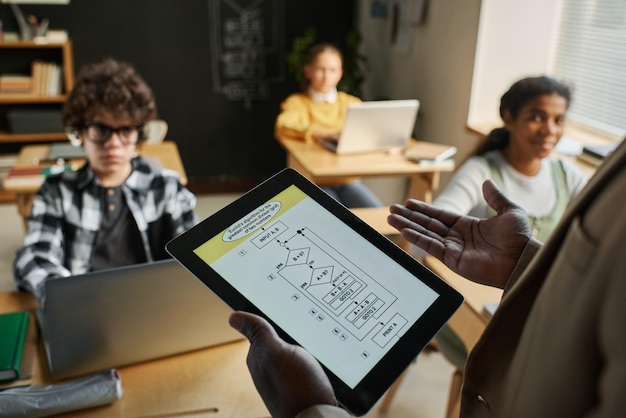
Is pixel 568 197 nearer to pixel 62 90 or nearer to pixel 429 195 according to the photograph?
pixel 429 195

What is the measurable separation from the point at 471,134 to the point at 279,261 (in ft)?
8.64

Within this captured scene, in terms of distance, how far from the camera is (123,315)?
114cm

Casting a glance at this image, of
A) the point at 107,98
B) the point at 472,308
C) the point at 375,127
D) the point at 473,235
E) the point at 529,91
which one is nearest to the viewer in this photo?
the point at 473,235

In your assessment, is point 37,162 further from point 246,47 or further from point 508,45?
point 508,45

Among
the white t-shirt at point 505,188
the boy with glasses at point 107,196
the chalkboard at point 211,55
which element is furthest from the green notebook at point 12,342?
the chalkboard at point 211,55

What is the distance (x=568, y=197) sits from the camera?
2.19m

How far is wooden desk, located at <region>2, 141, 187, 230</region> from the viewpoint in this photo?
2.66m

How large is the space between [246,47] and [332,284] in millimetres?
3944

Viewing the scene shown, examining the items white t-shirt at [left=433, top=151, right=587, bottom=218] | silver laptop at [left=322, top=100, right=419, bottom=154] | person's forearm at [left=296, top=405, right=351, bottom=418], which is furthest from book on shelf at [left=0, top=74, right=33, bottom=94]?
person's forearm at [left=296, top=405, right=351, bottom=418]

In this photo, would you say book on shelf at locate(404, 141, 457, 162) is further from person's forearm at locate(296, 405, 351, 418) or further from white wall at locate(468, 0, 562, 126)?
person's forearm at locate(296, 405, 351, 418)

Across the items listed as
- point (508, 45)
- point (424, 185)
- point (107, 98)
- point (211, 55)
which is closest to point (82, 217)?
point (107, 98)

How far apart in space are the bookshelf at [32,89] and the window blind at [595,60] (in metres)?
3.27

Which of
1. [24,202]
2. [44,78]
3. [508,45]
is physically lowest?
[24,202]

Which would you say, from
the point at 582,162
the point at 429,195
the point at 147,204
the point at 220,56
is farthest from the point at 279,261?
the point at 220,56
